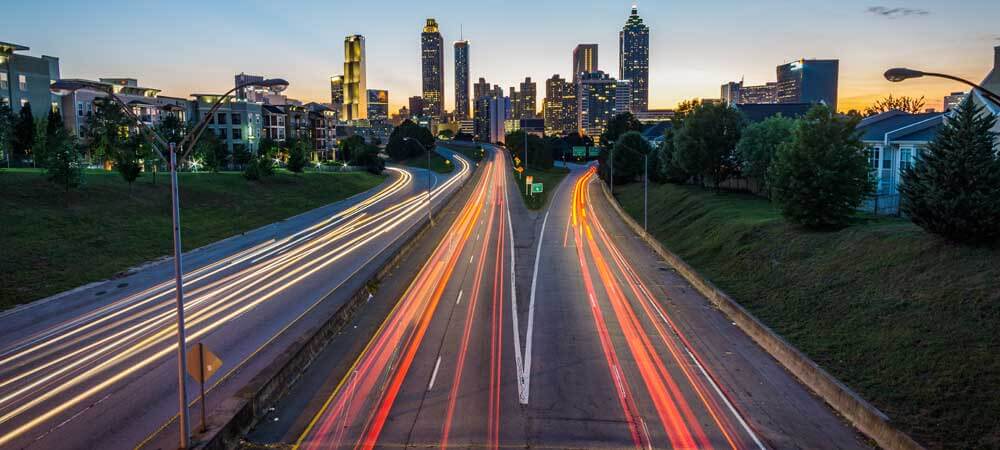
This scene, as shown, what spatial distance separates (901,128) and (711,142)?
18000 mm

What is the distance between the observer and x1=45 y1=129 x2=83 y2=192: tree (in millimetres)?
45406

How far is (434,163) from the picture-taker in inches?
5512

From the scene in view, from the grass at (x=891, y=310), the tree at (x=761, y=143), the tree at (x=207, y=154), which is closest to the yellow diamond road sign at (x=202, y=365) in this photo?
the grass at (x=891, y=310)

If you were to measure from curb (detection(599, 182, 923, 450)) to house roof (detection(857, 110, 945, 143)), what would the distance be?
16.5 meters

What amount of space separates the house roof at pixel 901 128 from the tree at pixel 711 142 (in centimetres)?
1163

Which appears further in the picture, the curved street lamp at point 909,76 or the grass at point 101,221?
the grass at point 101,221

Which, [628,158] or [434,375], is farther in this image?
[628,158]

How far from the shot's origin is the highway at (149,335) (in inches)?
604

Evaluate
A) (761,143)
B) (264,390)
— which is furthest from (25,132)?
(761,143)

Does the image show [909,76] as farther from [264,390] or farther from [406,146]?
[406,146]

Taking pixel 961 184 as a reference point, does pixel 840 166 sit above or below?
above

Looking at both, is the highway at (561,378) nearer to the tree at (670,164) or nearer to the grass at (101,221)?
the grass at (101,221)

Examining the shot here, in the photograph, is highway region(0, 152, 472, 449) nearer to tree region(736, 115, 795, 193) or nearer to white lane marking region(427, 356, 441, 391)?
white lane marking region(427, 356, 441, 391)


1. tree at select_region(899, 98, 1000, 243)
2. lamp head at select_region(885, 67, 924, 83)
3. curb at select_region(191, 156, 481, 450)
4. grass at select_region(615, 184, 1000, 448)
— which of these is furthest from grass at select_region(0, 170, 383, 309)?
tree at select_region(899, 98, 1000, 243)
